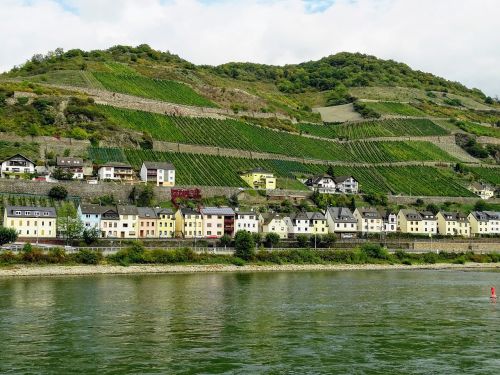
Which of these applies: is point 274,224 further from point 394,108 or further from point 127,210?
point 394,108

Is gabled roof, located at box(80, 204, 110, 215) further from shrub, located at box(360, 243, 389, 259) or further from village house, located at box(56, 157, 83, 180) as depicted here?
shrub, located at box(360, 243, 389, 259)

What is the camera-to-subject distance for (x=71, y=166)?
8100 cm

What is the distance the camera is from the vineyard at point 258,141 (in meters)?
102

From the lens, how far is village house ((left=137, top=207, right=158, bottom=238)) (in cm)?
7406

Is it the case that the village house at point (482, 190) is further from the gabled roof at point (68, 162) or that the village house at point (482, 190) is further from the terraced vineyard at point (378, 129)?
the gabled roof at point (68, 162)

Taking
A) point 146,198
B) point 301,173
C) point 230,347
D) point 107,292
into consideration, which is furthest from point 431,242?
point 230,347

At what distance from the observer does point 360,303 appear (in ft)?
138

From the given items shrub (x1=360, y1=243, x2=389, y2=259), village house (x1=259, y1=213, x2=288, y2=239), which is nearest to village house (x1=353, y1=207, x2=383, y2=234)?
shrub (x1=360, y1=243, x2=389, y2=259)

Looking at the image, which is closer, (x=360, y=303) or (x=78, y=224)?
(x=360, y=303)

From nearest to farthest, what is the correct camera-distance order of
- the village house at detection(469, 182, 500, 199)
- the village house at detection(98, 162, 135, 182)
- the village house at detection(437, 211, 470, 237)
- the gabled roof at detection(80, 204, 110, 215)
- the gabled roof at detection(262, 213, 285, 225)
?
the gabled roof at detection(80, 204, 110, 215) < the gabled roof at detection(262, 213, 285, 225) < the village house at detection(98, 162, 135, 182) < the village house at detection(437, 211, 470, 237) < the village house at detection(469, 182, 500, 199)

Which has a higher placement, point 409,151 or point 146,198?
point 409,151

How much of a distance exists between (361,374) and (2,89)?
290ft

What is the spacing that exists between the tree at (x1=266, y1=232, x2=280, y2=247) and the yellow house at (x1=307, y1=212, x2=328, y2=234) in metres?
9.75

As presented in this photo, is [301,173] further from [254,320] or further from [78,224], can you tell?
[254,320]
